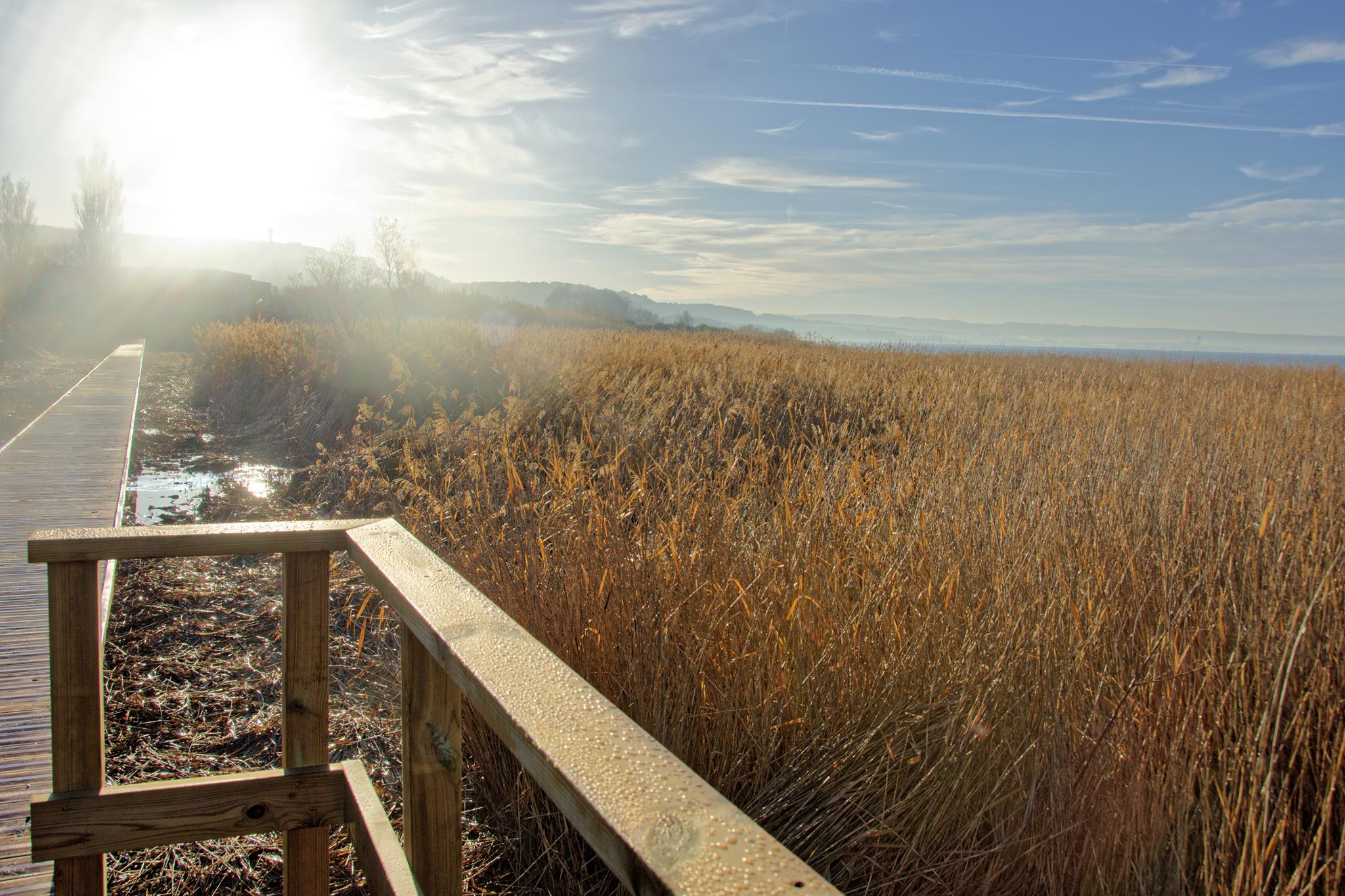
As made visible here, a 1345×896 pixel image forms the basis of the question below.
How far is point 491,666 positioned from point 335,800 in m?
1.26

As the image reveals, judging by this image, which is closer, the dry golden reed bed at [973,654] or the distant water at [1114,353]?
the dry golden reed bed at [973,654]

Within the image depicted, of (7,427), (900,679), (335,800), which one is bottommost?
(7,427)

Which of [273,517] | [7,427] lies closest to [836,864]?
[273,517]

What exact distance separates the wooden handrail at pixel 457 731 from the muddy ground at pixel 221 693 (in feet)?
2.80

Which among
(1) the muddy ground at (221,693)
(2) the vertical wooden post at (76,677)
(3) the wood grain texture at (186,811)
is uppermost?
(2) the vertical wooden post at (76,677)

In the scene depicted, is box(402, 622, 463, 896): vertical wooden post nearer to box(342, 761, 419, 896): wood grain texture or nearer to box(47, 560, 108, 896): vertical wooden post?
box(342, 761, 419, 896): wood grain texture

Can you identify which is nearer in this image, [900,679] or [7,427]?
[900,679]

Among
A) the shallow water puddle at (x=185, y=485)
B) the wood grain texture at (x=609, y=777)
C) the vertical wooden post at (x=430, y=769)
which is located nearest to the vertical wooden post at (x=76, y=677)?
the vertical wooden post at (x=430, y=769)

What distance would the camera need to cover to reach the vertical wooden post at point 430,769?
140cm

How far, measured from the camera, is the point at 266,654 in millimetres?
4312

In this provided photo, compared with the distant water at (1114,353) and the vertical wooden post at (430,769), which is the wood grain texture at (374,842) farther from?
the distant water at (1114,353)

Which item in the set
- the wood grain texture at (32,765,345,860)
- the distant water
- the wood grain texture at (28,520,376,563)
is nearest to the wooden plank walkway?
the wood grain texture at (32,765,345,860)

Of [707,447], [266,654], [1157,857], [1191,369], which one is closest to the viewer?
[1157,857]

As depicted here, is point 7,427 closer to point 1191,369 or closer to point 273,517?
point 273,517
